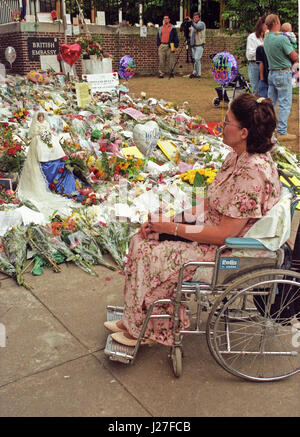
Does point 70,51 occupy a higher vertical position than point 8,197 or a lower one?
higher

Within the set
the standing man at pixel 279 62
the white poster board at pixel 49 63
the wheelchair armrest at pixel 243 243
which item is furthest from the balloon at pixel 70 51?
the wheelchair armrest at pixel 243 243

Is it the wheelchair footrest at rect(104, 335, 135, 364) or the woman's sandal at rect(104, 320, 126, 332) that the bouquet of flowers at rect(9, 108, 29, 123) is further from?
the wheelchair footrest at rect(104, 335, 135, 364)

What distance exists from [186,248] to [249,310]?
582 millimetres

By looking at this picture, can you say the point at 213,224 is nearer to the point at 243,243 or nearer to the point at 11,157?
the point at 243,243

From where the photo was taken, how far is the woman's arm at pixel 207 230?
2.26 meters

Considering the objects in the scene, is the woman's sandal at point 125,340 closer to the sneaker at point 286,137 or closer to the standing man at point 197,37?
the sneaker at point 286,137

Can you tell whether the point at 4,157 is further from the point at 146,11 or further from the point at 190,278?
the point at 146,11

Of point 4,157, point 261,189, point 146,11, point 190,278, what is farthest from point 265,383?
point 146,11

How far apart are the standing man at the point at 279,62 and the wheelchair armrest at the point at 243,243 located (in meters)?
5.29

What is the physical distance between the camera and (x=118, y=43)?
57.5 feet

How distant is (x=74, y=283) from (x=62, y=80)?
7.93 metres

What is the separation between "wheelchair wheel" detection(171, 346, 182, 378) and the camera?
243 centimetres

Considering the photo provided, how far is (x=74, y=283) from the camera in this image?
3.46 metres

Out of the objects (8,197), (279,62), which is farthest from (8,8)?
(8,197)
